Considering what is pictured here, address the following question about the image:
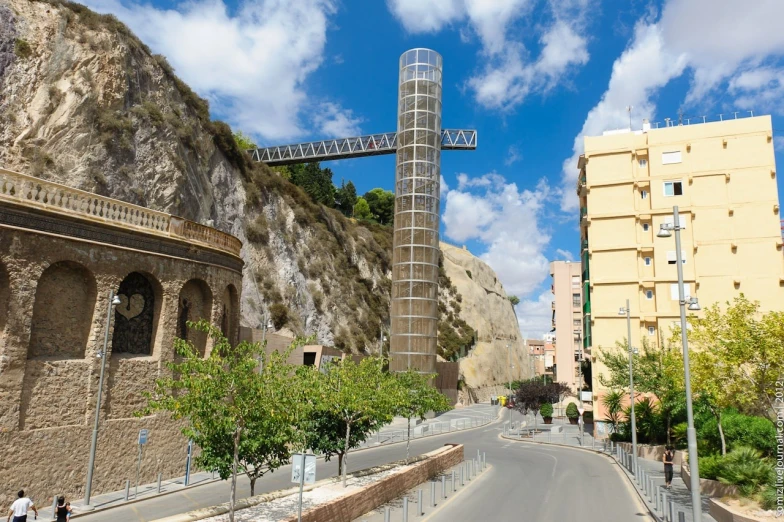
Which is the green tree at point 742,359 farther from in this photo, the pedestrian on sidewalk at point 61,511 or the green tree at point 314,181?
the green tree at point 314,181

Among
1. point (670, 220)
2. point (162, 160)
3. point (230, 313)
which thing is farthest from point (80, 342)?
point (670, 220)

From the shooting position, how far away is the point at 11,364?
703 inches

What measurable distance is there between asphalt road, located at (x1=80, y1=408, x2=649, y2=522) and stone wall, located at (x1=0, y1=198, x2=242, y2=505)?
97.0 inches

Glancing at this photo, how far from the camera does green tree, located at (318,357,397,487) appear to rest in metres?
18.8

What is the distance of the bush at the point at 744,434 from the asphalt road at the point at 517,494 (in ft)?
14.7

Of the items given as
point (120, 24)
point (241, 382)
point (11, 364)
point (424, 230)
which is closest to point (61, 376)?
point (11, 364)

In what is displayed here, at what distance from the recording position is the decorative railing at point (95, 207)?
18.3 meters

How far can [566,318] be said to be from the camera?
78625 mm

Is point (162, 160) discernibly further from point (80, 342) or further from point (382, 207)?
point (382, 207)

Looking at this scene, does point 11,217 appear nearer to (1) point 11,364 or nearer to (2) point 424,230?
(1) point 11,364

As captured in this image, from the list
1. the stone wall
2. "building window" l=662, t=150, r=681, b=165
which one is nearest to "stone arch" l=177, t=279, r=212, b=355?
the stone wall

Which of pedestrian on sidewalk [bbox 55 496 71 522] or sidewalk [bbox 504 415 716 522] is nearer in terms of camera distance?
pedestrian on sidewalk [bbox 55 496 71 522]

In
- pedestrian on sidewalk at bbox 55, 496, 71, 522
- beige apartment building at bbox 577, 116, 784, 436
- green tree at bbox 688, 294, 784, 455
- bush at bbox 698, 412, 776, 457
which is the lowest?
pedestrian on sidewalk at bbox 55, 496, 71, 522

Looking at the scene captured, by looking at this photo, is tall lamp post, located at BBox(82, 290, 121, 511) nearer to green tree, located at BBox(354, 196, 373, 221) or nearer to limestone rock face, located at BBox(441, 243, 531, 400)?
limestone rock face, located at BBox(441, 243, 531, 400)
